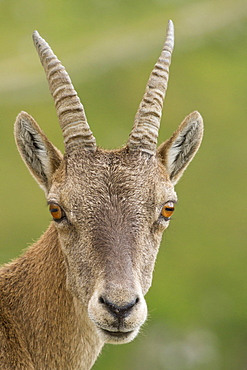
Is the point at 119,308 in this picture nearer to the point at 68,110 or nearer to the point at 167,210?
the point at 167,210

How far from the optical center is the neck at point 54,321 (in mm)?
11086

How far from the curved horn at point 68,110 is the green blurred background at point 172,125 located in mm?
13673

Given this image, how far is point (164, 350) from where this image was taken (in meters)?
26.9

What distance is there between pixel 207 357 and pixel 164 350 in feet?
8.03

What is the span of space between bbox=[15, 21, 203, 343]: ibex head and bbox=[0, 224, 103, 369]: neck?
1.37 ft

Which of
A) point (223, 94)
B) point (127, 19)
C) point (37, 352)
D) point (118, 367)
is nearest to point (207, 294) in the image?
point (118, 367)

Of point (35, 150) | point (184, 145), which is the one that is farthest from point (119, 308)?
point (184, 145)

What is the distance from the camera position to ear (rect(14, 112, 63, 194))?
11453 millimetres

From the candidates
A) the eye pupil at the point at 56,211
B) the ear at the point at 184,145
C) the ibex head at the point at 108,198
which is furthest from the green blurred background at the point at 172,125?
the eye pupil at the point at 56,211

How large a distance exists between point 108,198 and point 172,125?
37758 millimetres

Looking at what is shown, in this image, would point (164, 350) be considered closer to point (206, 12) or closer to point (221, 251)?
point (221, 251)

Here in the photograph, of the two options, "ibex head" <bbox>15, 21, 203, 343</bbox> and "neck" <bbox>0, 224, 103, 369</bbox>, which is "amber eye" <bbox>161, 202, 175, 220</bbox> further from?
"neck" <bbox>0, 224, 103, 369</bbox>

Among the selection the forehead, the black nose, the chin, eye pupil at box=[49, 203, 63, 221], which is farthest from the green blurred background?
the black nose

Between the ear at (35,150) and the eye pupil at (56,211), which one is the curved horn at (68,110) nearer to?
the ear at (35,150)
